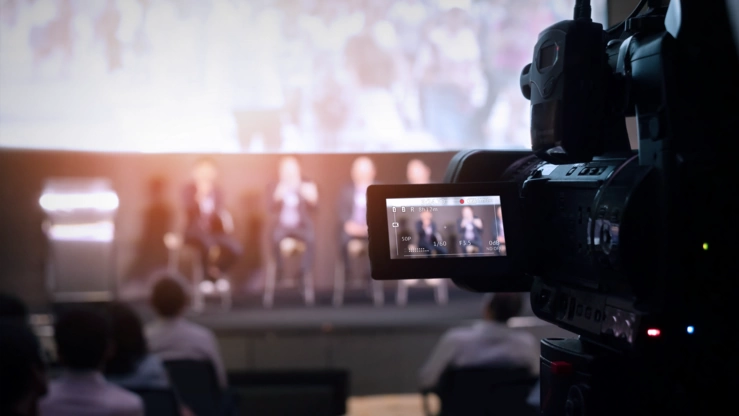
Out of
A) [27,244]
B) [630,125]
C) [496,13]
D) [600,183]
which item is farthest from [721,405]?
[27,244]

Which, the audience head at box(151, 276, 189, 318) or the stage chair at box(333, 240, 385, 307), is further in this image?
the stage chair at box(333, 240, 385, 307)

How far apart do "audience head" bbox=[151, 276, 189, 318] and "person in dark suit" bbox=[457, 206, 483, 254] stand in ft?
7.90

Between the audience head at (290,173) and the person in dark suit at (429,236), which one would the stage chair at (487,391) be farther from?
the audience head at (290,173)

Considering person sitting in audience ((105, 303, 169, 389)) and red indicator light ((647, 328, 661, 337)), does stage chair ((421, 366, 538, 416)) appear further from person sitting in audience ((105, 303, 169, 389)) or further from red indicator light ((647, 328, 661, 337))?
red indicator light ((647, 328, 661, 337))

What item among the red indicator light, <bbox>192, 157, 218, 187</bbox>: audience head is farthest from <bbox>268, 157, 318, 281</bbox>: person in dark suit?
the red indicator light

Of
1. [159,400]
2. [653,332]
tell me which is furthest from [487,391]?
[653,332]

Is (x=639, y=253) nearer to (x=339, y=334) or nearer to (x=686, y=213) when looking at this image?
(x=686, y=213)

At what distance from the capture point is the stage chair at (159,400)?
214cm

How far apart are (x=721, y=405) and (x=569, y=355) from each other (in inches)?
8.4

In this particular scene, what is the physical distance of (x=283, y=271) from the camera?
536cm

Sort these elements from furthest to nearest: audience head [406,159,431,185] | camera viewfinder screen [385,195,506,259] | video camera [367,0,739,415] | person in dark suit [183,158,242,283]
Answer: audience head [406,159,431,185] < person in dark suit [183,158,242,283] < camera viewfinder screen [385,195,506,259] < video camera [367,0,739,415]

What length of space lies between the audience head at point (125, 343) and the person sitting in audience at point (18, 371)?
0.94 m

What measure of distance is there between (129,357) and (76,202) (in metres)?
3.16

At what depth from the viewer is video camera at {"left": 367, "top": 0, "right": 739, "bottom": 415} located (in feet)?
2.79
